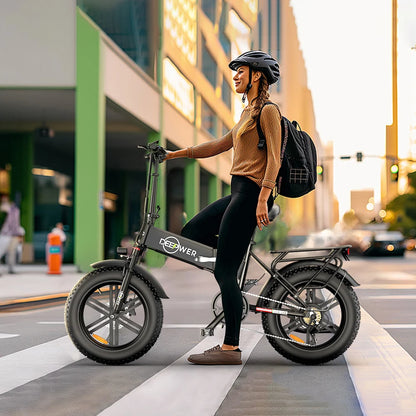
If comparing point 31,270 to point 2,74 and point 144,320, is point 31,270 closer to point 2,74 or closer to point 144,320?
point 2,74

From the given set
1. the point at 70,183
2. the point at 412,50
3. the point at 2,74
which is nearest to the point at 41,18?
the point at 2,74

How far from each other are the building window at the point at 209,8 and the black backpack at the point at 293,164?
29.4 meters

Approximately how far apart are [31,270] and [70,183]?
1171cm

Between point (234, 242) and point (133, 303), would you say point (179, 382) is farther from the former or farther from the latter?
point (234, 242)

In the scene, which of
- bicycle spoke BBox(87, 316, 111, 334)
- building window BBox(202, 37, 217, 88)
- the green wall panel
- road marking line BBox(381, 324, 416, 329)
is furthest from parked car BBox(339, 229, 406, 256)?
bicycle spoke BBox(87, 316, 111, 334)

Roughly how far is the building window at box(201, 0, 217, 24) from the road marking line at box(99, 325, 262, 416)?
98.4 feet

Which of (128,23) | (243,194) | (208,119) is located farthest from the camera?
(208,119)

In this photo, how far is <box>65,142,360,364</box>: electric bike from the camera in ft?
15.8

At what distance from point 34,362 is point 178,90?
2327 centimetres

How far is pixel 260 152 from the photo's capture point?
15.5ft

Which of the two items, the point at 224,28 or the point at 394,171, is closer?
the point at 394,171

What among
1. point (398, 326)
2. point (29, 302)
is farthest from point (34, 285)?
point (398, 326)

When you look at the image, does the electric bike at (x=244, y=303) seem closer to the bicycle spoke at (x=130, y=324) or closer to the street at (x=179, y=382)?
the bicycle spoke at (x=130, y=324)

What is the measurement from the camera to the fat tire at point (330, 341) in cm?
481
